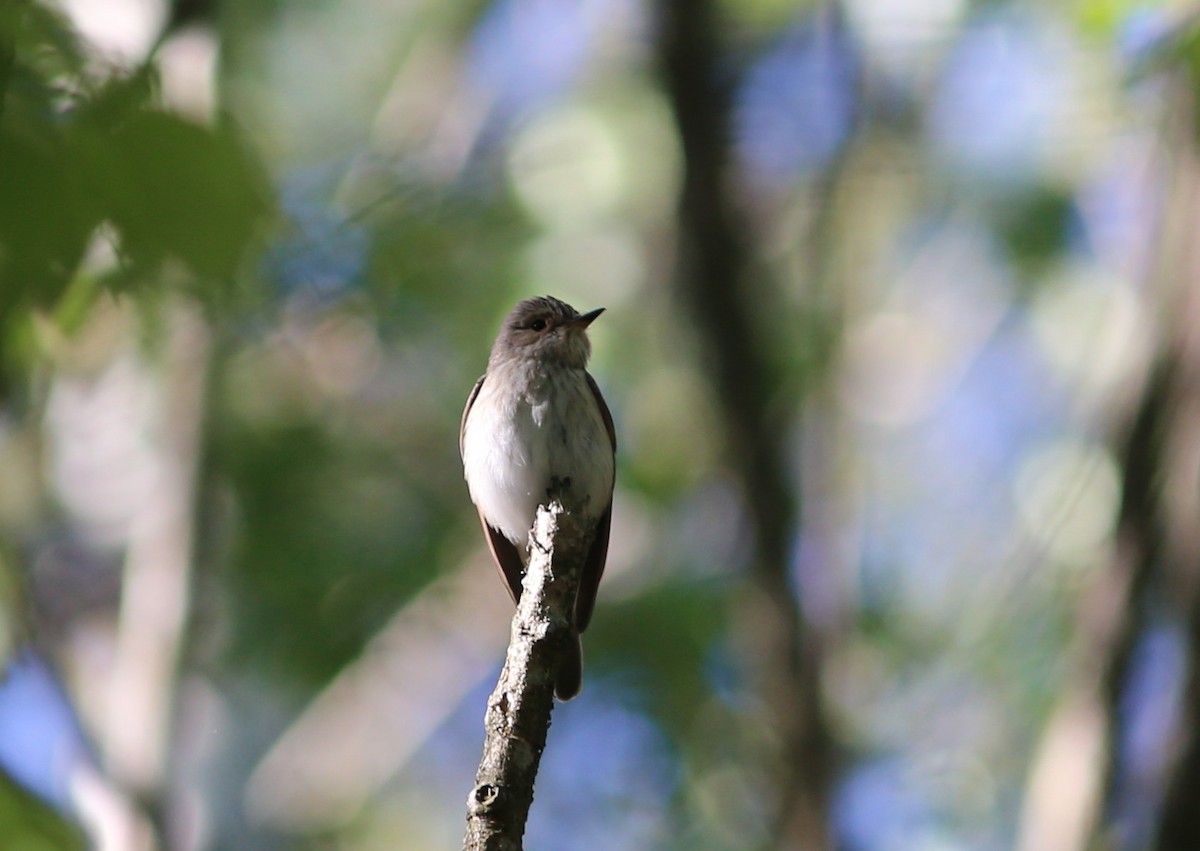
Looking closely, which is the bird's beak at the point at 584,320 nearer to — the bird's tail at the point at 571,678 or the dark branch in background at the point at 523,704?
the bird's tail at the point at 571,678

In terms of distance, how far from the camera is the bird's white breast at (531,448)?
18.1ft

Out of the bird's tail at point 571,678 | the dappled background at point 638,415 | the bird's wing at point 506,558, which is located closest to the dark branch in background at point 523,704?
the dappled background at point 638,415

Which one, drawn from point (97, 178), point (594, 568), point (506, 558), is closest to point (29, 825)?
point (97, 178)

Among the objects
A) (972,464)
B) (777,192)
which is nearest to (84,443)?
(777,192)

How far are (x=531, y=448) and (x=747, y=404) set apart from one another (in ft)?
3.03

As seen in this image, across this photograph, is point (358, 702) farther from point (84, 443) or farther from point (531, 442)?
point (531, 442)

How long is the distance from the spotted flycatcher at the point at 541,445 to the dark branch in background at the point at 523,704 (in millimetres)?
1411

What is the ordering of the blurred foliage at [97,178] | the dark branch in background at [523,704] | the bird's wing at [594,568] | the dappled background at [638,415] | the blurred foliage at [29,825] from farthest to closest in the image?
the bird's wing at [594,568], the dappled background at [638,415], the dark branch in background at [523,704], the blurred foliage at [29,825], the blurred foliage at [97,178]

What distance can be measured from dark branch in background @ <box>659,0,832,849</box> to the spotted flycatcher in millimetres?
630

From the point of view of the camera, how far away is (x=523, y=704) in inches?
122

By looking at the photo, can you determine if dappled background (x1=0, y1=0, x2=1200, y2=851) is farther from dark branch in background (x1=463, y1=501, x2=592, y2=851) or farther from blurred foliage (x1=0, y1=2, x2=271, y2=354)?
dark branch in background (x1=463, y1=501, x2=592, y2=851)

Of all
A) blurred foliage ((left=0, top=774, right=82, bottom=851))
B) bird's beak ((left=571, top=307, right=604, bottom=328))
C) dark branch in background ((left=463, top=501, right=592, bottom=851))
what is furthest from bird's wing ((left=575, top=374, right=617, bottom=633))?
blurred foliage ((left=0, top=774, right=82, bottom=851))

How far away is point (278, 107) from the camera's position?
1138 cm

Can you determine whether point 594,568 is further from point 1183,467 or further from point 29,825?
point 29,825
